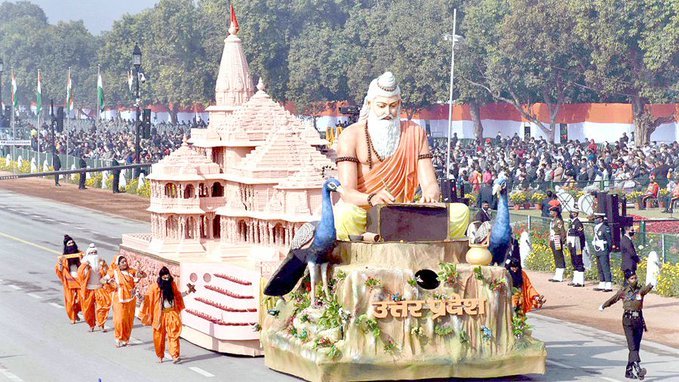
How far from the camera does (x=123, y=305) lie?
92.4ft

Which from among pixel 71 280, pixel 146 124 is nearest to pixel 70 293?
pixel 71 280

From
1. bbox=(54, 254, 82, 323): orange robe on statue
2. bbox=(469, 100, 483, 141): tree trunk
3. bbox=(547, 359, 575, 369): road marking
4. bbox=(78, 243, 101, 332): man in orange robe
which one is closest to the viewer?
bbox=(547, 359, 575, 369): road marking

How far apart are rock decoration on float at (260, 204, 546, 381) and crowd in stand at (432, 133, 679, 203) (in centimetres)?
2910

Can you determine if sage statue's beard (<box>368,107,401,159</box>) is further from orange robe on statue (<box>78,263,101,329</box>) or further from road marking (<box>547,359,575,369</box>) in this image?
orange robe on statue (<box>78,263,101,329</box>)

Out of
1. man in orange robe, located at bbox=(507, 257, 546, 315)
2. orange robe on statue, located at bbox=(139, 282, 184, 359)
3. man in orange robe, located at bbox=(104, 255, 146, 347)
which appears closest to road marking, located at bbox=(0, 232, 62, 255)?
man in orange robe, located at bbox=(104, 255, 146, 347)

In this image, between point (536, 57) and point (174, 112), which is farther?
point (174, 112)

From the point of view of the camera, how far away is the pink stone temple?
28.7 meters

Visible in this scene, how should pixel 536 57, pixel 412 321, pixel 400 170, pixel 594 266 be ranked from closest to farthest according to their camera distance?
pixel 412 321 → pixel 400 170 → pixel 594 266 → pixel 536 57

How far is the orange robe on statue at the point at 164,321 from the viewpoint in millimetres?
26281

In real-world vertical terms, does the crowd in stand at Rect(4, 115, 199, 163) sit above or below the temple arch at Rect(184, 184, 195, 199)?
above

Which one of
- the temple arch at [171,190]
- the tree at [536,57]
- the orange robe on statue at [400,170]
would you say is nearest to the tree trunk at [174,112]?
the tree at [536,57]

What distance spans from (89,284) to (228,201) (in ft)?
12.9

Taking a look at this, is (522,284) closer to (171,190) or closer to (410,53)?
(171,190)

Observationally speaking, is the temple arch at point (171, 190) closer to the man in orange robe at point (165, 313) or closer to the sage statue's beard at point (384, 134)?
the man in orange robe at point (165, 313)
